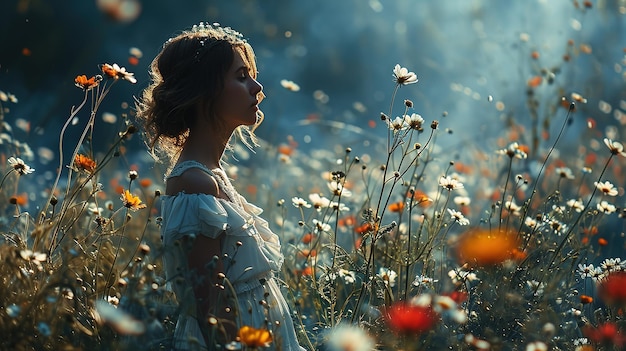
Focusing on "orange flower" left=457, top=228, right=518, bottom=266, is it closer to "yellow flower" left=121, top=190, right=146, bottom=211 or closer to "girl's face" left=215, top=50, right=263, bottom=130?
"girl's face" left=215, top=50, right=263, bottom=130

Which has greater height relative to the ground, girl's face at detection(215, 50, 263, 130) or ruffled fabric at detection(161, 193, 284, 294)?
girl's face at detection(215, 50, 263, 130)

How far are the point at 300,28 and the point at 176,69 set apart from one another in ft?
19.5

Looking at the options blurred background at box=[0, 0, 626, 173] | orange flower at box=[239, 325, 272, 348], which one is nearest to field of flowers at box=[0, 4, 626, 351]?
orange flower at box=[239, 325, 272, 348]

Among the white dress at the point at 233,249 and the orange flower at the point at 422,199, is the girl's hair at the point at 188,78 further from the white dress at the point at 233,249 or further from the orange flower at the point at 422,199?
the orange flower at the point at 422,199

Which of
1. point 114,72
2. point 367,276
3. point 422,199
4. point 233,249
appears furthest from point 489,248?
point 114,72

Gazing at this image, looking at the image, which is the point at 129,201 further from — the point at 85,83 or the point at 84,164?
the point at 85,83

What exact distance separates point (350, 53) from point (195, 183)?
21.1 ft

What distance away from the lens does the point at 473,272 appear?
251 centimetres

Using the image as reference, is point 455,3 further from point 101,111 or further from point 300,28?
point 101,111

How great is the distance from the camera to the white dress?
198 centimetres

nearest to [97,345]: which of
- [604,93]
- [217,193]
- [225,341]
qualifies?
[225,341]

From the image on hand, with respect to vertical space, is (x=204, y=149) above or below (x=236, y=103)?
below

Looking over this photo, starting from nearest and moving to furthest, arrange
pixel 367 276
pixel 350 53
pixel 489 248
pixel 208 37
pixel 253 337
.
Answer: pixel 253 337
pixel 367 276
pixel 208 37
pixel 489 248
pixel 350 53

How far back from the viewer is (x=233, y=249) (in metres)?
2.09
